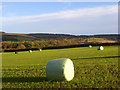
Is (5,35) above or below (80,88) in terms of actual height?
above

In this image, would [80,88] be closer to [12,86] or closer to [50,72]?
[50,72]

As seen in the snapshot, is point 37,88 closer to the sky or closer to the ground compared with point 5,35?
closer to the ground

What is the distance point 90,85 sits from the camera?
11914 millimetres

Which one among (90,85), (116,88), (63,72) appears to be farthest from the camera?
(63,72)

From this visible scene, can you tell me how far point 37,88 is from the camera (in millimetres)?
11922

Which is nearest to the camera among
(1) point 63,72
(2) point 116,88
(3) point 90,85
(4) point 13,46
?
(2) point 116,88

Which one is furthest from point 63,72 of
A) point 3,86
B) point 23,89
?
point 3,86

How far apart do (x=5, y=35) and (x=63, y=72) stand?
469ft

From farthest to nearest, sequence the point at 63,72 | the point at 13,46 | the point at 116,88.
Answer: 1. the point at 13,46
2. the point at 63,72
3. the point at 116,88

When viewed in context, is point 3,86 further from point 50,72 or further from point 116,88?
point 116,88

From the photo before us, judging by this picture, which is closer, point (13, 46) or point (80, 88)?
point (80, 88)

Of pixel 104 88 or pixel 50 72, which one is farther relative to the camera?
pixel 50 72

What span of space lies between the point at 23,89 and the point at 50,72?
7.19 feet

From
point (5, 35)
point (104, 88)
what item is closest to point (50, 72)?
point (104, 88)
